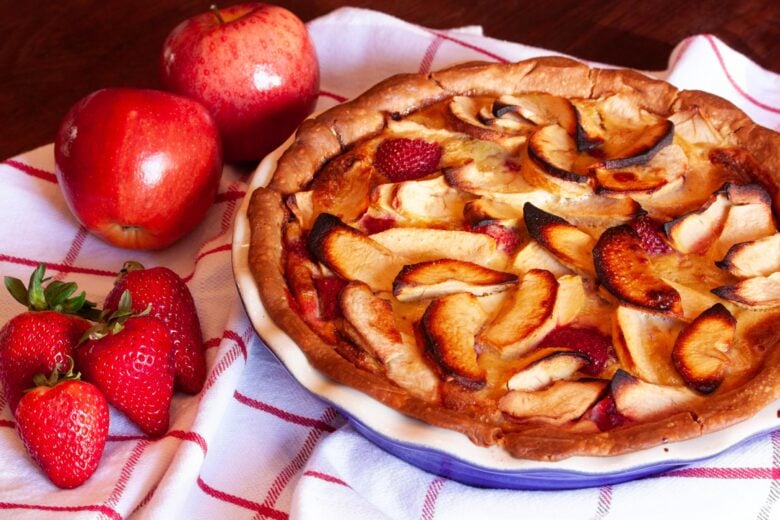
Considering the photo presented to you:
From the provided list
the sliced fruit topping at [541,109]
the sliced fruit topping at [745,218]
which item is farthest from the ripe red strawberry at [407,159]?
the sliced fruit topping at [745,218]

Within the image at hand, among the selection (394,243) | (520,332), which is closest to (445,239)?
(394,243)

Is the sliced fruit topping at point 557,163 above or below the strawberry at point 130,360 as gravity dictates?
above

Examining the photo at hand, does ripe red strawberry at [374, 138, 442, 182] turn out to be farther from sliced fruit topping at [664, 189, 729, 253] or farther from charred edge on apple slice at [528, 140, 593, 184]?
sliced fruit topping at [664, 189, 729, 253]

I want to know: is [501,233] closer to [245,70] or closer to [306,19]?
[245,70]

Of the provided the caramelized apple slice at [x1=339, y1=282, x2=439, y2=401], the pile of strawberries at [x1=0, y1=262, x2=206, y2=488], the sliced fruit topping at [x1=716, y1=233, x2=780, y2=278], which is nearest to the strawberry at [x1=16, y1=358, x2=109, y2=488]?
the pile of strawberries at [x1=0, y1=262, x2=206, y2=488]

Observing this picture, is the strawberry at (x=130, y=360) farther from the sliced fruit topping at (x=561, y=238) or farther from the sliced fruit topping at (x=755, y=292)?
the sliced fruit topping at (x=755, y=292)

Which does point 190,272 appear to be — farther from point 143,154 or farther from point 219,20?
point 219,20
